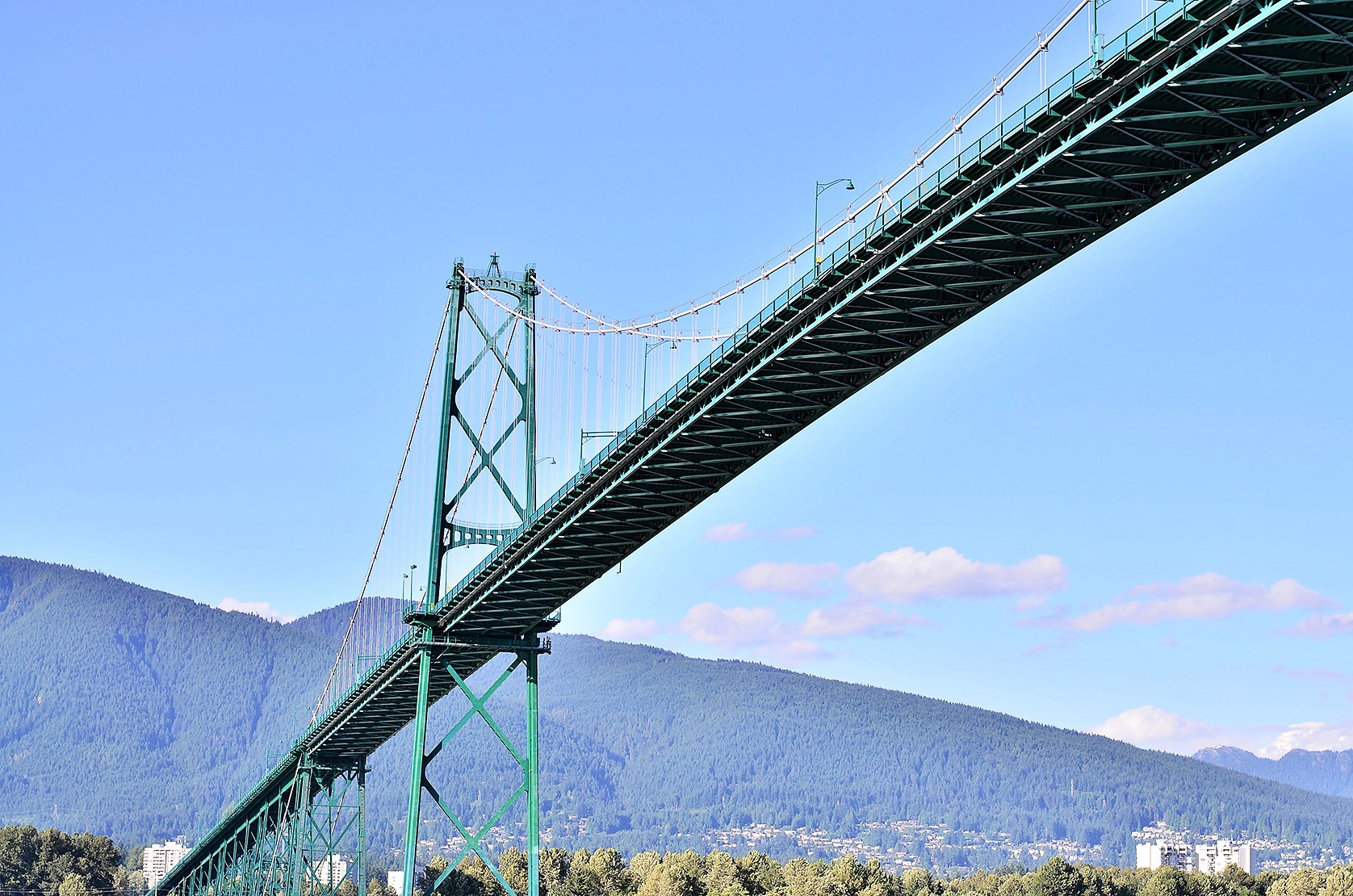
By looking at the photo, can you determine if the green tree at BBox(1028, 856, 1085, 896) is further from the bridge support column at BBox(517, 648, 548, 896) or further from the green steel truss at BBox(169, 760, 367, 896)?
the bridge support column at BBox(517, 648, 548, 896)

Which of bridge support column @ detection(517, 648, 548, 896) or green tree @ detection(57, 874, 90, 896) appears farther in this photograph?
green tree @ detection(57, 874, 90, 896)

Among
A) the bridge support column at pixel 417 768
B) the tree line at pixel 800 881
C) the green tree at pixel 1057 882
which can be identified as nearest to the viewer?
the bridge support column at pixel 417 768

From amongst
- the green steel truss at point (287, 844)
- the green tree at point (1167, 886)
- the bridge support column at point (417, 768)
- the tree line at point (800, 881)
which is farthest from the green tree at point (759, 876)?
the bridge support column at point (417, 768)

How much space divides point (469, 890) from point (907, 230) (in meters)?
96.0

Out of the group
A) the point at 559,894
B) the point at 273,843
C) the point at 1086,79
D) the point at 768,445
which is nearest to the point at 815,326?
the point at 768,445

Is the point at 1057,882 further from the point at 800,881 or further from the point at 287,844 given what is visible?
the point at 287,844

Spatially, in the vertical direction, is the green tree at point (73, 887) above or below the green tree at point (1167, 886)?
below

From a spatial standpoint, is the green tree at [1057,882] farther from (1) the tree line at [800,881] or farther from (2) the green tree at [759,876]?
(2) the green tree at [759,876]

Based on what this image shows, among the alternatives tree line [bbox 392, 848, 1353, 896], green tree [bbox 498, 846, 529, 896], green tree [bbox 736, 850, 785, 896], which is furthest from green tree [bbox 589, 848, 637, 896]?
green tree [bbox 736, 850, 785, 896]

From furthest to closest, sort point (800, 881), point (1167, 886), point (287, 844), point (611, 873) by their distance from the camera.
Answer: point (611, 873), point (1167, 886), point (800, 881), point (287, 844)

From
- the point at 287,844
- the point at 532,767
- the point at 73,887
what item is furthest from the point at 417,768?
the point at 73,887

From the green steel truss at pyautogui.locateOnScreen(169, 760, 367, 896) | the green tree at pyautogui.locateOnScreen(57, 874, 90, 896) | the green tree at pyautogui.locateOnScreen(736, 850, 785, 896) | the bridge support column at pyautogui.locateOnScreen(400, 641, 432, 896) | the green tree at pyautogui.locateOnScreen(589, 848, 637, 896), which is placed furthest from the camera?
the green tree at pyautogui.locateOnScreen(589, 848, 637, 896)

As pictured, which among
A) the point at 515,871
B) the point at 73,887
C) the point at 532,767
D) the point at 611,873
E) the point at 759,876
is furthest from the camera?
the point at 611,873

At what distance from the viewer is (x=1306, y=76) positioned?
31766 millimetres
